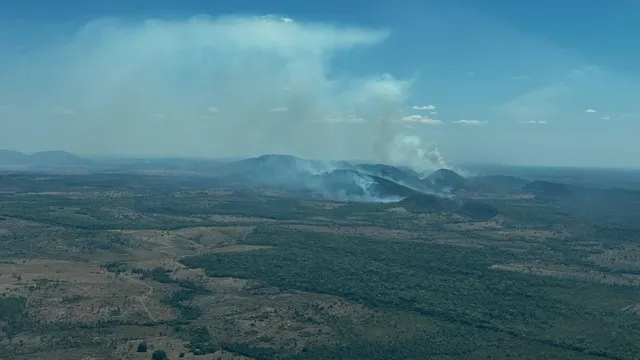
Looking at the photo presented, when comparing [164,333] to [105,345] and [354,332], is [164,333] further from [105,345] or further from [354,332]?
[354,332]

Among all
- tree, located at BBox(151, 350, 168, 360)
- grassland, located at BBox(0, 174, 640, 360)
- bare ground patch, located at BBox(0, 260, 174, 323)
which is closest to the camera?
tree, located at BBox(151, 350, 168, 360)

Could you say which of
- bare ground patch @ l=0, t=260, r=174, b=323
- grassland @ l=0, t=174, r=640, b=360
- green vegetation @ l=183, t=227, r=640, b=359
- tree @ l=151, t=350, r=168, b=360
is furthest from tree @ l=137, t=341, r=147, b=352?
green vegetation @ l=183, t=227, r=640, b=359

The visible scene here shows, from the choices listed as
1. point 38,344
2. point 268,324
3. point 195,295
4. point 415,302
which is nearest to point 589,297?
point 415,302

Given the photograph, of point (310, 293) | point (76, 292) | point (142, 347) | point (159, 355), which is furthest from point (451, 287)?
point (76, 292)

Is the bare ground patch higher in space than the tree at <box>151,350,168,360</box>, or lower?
higher

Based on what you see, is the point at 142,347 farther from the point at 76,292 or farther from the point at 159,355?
the point at 76,292

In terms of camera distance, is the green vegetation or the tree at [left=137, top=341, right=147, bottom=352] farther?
the green vegetation

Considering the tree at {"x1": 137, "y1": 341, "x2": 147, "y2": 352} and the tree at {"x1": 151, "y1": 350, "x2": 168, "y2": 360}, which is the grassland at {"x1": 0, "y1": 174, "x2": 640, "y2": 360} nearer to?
the tree at {"x1": 137, "y1": 341, "x2": 147, "y2": 352}

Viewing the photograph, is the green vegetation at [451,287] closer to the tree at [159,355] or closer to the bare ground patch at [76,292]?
the bare ground patch at [76,292]

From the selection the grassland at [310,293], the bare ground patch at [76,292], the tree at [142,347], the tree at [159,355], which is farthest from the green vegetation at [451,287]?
the tree at [142,347]
